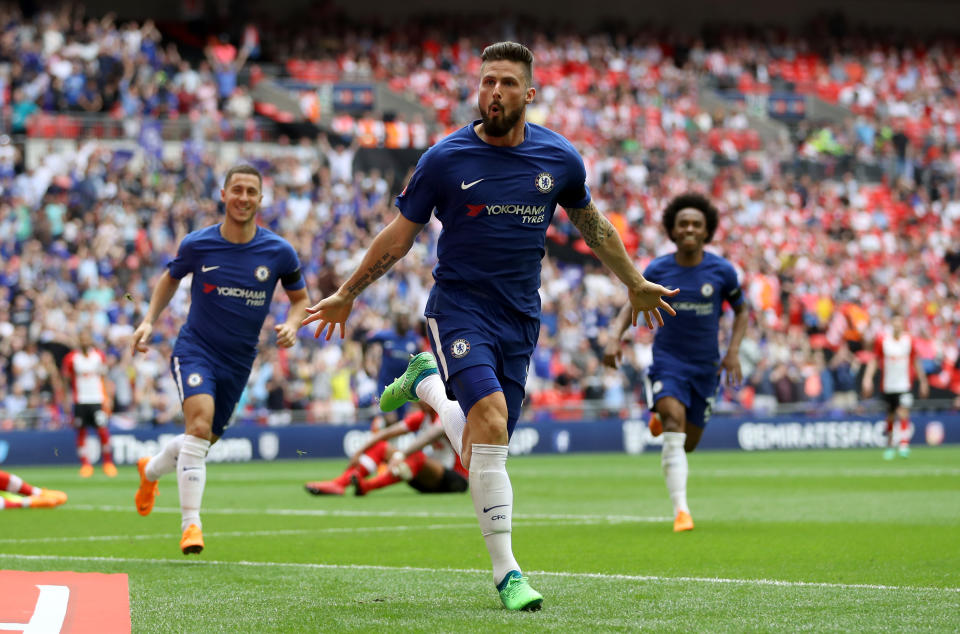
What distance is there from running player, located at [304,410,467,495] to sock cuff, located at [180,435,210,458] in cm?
646

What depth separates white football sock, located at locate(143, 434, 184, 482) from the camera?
989cm

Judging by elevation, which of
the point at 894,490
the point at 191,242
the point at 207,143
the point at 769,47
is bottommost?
the point at 894,490

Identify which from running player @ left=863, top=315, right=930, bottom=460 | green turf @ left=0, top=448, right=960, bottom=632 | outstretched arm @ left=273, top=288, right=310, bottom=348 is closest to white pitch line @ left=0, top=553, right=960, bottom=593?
green turf @ left=0, top=448, right=960, bottom=632

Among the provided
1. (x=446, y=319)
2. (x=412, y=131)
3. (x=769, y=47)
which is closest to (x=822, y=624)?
(x=446, y=319)

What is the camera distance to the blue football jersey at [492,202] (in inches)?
269

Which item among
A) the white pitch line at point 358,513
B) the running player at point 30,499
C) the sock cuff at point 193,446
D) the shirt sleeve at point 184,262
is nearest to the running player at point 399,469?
the white pitch line at point 358,513

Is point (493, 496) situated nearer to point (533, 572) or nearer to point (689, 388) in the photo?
point (533, 572)

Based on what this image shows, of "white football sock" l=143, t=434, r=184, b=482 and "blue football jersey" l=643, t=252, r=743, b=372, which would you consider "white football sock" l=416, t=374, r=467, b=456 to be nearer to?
"white football sock" l=143, t=434, r=184, b=482

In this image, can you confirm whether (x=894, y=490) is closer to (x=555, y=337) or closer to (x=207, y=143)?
(x=555, y=337)

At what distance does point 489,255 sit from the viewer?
6.96 metres

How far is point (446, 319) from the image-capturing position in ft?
22.8

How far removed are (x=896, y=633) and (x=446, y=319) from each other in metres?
2.57

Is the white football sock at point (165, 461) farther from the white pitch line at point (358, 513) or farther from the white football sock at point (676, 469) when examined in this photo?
the white football sock at point (676, 469)

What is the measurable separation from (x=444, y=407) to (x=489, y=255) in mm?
901
